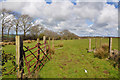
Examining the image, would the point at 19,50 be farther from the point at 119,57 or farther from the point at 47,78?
the point at 119,57

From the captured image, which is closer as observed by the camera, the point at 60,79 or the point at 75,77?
the point at 60,79

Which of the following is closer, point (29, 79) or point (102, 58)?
point (29, 79)

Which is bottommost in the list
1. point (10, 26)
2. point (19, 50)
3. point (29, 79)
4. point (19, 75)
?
point (29, 79)

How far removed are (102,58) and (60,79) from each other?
4.62 meters

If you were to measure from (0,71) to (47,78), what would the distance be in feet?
8.19

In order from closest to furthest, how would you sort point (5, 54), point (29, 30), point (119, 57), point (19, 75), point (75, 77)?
point (5, 54), point (19, 75), point (75, 77), point (119, 57), point (29, 30)

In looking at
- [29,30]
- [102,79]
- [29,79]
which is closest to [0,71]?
[29,79]

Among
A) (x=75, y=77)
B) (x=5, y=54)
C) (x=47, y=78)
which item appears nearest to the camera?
(x=5, y=54)

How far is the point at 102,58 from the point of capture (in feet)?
20.7

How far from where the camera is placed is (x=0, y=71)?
3.85 ft

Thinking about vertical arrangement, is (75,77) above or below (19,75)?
below

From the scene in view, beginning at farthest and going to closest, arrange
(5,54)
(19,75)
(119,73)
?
(119,73) < (19,75) < (5,54)

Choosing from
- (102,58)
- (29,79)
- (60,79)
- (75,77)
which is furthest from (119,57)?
(29,79)

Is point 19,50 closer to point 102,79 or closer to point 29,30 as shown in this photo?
point 102,79
